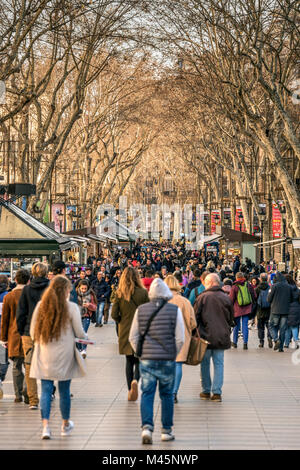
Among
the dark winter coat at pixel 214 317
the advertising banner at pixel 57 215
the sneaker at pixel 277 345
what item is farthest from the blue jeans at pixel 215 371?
the advertising banner at pixel 57 215

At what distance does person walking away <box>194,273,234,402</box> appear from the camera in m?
9.69

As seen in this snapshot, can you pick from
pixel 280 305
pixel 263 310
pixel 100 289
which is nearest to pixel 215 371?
pixel 280 305

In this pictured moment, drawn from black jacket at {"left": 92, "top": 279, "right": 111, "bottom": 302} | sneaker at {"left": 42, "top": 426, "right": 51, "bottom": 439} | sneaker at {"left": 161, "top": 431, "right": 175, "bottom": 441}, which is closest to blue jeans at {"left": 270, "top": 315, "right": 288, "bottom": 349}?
black jacket at {"left": 92, "top": 279, "right": 111, "bottom": 302}

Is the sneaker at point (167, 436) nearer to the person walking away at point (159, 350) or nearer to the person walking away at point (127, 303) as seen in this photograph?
the person walking away at point (159, 350)

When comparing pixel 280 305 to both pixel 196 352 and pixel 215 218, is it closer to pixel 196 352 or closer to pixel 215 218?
pixel 196 352

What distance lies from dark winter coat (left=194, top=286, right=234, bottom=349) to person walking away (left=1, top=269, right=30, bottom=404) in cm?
203

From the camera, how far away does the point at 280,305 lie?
15172 millimetres

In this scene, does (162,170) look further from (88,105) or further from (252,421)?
(252,421)

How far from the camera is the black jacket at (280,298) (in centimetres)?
1514

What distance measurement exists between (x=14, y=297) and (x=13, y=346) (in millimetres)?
529

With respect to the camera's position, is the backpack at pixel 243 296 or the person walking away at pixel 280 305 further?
the backpack at pixel 243 296

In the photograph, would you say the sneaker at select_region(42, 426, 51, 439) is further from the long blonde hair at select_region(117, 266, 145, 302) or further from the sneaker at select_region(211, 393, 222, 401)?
the sneaker at select_region(211, 393, 222, 401)

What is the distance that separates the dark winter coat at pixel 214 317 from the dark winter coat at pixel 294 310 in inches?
212

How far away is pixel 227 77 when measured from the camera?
2403 centimetres
